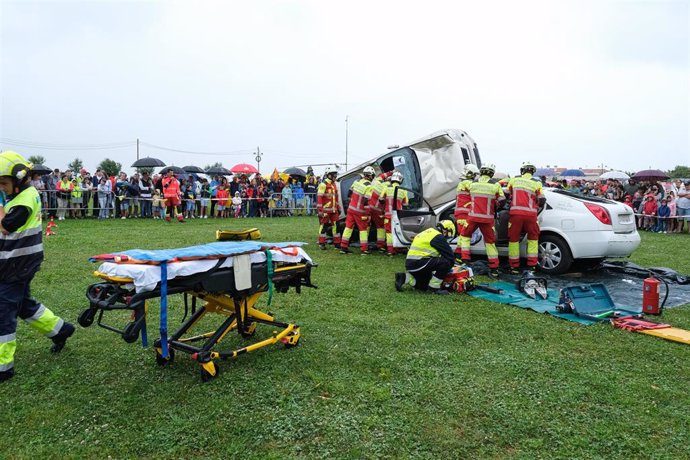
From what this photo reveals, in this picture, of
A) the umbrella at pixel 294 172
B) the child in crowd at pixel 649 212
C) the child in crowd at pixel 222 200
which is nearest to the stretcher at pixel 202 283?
the child in crowd at pixel 222 200

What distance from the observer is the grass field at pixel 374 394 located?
315cm

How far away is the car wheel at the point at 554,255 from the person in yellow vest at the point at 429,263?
7.03 feet

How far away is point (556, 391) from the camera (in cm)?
389

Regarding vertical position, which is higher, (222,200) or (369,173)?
(369,173)

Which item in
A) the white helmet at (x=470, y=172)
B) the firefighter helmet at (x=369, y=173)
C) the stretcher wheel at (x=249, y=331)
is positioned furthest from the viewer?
the firefighter helmet at (x=369, y=173)

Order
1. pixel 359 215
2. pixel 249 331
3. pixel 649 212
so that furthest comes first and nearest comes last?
pixel 649 212, pixel 359 215, pixel 249 331

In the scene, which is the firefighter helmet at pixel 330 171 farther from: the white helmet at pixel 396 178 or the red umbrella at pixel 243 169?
the red umbrella at pixel 243 169

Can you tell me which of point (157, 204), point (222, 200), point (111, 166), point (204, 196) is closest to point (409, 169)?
point (157, 204)

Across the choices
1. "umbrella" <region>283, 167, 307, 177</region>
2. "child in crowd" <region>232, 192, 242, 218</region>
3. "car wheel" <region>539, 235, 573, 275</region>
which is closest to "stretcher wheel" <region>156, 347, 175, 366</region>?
"car wheel" <region>539, 235, 573, 275</region>

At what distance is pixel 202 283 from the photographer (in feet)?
12.6

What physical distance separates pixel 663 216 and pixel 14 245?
18879 millimetres

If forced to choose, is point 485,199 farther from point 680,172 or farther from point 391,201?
point 680,172

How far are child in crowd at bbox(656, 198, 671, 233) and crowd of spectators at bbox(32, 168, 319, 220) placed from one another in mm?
13332

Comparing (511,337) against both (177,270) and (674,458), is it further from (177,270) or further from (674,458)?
(177,270)
